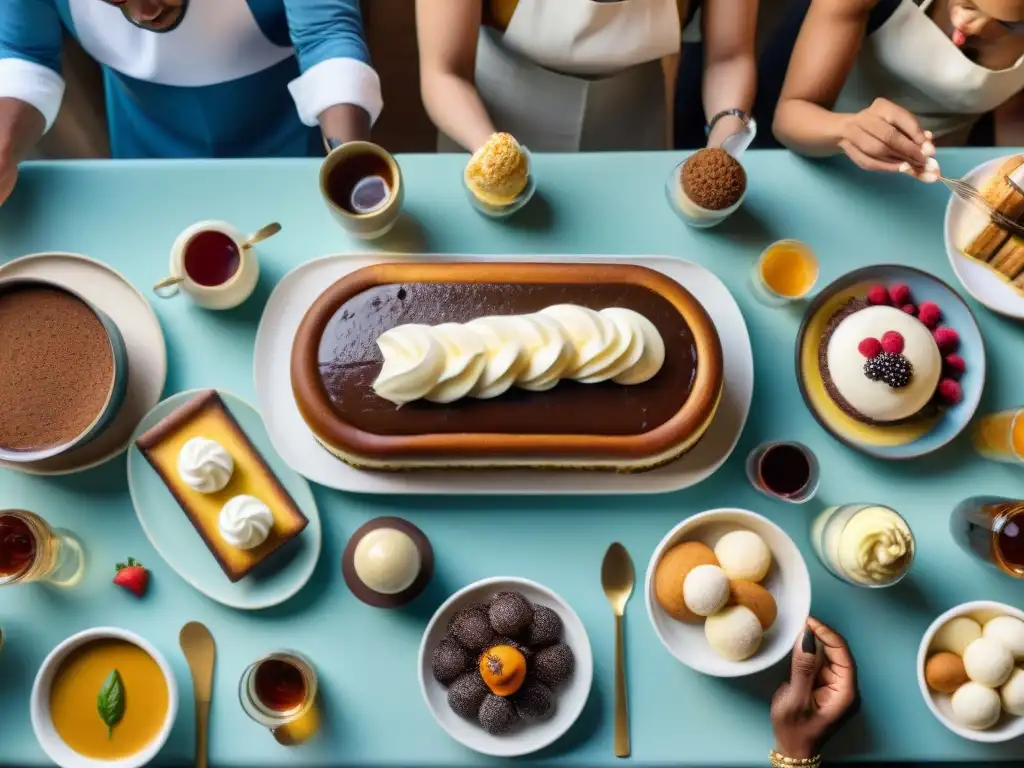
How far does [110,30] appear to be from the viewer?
1.60 meters

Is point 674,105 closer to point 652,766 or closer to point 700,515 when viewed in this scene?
point 700,515

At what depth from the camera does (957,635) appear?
52.2 inches

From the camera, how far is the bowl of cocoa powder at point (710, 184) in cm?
144

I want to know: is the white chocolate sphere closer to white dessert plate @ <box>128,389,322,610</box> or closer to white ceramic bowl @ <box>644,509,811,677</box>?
white dessert plate @ <box>128,389,322,610</box>

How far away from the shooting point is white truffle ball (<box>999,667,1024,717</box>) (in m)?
1.28

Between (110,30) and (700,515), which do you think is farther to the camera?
(110,30)

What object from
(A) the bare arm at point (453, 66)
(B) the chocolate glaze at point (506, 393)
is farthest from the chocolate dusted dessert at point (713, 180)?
(A) the bare arm at point (453, 66)

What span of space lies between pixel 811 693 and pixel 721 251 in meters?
0.85

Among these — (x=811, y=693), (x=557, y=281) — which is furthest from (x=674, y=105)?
(x=811, y=693)

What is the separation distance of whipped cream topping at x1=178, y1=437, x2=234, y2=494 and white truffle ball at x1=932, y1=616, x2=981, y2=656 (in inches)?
51.8

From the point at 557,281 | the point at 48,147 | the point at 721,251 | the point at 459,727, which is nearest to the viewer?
the point at 459,727

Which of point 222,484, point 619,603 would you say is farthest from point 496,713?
point 222,484

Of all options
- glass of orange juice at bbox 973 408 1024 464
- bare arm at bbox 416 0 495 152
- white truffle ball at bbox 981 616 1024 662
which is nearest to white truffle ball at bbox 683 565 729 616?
white truffle ball at bbox 981 616 1024 662

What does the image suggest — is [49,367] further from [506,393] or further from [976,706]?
[976,706]
